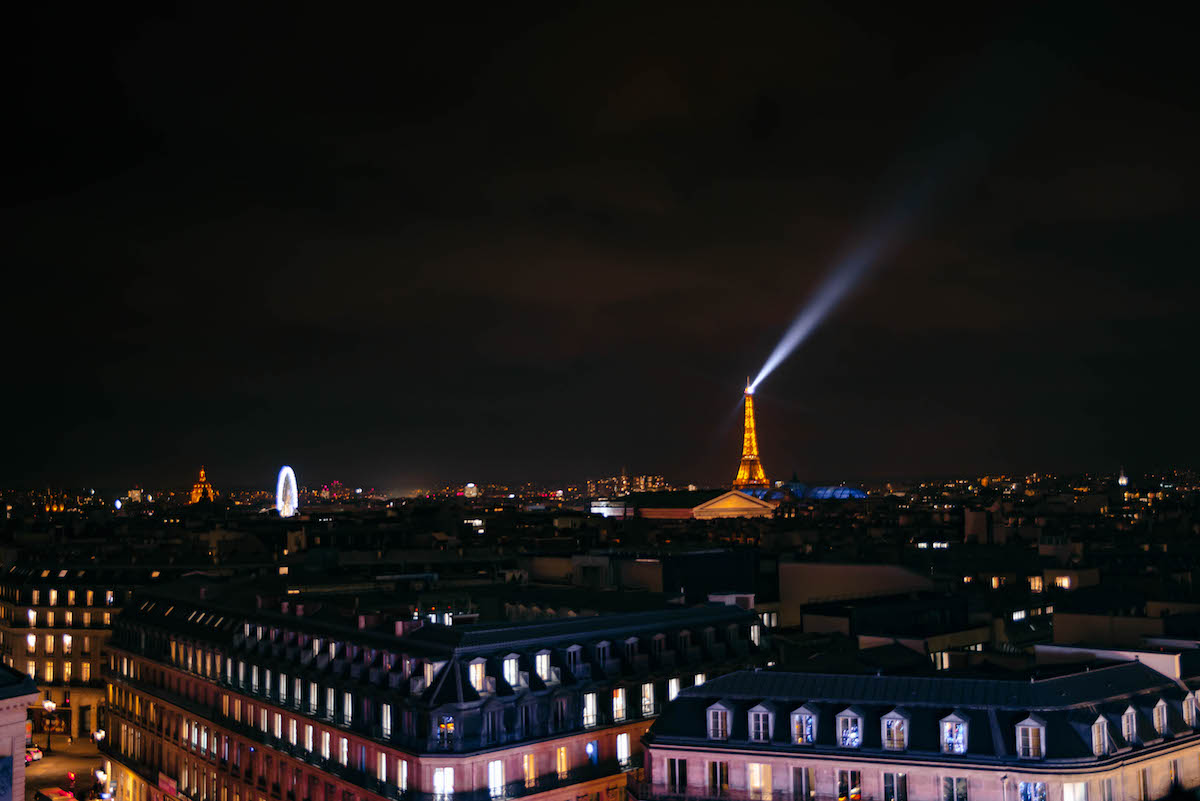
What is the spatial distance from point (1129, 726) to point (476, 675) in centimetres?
1948

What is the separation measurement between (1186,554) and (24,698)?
90.8 m

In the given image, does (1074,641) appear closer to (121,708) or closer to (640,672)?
(640,672)

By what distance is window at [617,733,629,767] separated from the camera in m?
45.4

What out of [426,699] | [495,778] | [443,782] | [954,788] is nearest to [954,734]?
[954,788]

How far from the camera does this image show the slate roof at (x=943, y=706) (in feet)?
Answer: 110

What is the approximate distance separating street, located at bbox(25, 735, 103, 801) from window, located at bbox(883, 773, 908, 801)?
47517mm

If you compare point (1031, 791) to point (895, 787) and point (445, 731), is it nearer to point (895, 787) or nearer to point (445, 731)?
point (895, 787)

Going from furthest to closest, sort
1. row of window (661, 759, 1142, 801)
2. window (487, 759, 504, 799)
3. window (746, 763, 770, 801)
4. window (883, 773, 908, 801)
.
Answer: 1. window (487, 759, 504, 799)
2. window (746, 763, 770, 801)
3. window (883, 773, 908, 801)
4. row of window (661, 759, 1142, 801)

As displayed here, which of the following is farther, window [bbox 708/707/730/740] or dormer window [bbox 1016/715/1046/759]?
window [bbox 708/707/730/740]

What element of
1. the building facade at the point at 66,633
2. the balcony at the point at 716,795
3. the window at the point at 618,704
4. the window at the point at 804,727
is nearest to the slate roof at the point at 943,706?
the window at the point at 804,727

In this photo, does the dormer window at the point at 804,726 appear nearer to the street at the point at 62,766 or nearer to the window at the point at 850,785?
the window at the point at 850,785

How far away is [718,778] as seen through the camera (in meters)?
36.9

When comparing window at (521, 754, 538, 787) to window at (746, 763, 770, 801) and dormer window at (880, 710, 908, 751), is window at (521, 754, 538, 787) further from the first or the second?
dormer window at (880, 710, 908, 751)

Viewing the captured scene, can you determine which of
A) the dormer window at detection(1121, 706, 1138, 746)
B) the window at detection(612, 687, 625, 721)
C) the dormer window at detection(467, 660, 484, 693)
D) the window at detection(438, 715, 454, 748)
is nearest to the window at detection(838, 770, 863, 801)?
the dormer window at detection(1121, 706, 1138, 746)
